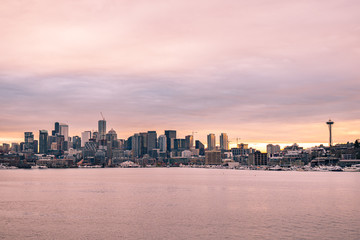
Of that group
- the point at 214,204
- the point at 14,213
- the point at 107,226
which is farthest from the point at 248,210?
the point at 14,213

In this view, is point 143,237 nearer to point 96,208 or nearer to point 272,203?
point 96,208

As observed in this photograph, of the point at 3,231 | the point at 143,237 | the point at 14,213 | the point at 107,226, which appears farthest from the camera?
the point at 14,213

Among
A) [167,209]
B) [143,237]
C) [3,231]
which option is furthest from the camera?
[167,209]

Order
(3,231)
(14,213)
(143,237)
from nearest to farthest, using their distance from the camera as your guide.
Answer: (143,237) < (3,231) < (14,213)

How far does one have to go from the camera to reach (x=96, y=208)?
294 feet

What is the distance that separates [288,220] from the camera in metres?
73.3

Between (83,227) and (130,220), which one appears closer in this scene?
(83,227)

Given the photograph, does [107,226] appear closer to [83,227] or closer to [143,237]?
[83,227]

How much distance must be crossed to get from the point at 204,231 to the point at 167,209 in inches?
Answer: 1018

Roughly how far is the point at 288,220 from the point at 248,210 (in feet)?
47.8

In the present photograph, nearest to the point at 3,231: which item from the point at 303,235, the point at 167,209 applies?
the point at 167,209

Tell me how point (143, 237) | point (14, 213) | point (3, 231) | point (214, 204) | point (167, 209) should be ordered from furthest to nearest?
point (214, 204), point (167, 209), point (14, 213), point (3, 231), point (143, 237)

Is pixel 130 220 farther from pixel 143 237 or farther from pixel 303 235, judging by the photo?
pixel 303 235

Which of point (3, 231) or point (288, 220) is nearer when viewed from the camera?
point (3, 231)
